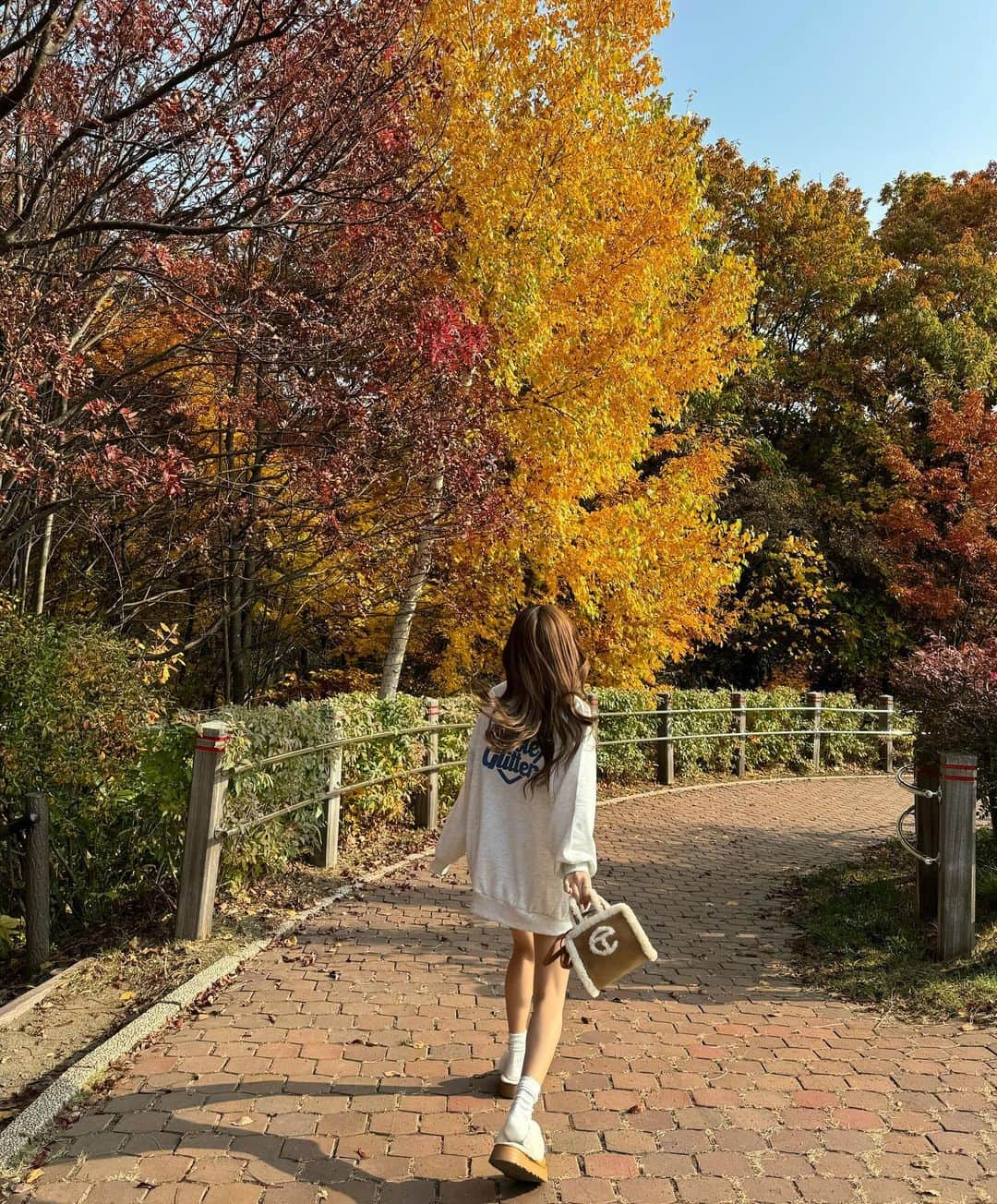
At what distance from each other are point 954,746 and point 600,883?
2.70 meters

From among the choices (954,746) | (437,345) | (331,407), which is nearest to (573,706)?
(954,746)

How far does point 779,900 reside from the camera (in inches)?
271

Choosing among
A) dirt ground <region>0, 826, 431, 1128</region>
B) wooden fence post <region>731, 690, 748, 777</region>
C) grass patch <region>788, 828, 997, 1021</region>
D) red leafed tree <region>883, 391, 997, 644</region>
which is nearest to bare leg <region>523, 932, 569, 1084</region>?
dirt ground <region>0, 826, 431, 1128</region>

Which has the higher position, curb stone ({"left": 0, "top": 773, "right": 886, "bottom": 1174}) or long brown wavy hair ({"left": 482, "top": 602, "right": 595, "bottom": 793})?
long brown wavy hair ({"left": 482, "top": 602, "right": 595, "bottom": 793})

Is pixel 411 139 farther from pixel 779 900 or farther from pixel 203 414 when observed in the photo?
pixel 779 900

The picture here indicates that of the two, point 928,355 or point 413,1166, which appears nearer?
point 413,1166

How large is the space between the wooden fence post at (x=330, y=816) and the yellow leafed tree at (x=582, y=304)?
3.37 m

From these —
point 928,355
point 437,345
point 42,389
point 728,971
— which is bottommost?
point 728,971

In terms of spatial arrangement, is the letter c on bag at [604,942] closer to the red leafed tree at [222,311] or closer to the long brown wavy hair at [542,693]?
the long brown wavy hair at [542,693]

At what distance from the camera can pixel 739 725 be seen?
1449 centimetres

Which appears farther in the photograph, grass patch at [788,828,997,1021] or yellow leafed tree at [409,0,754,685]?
yellow leafed tree at [409,0,754,685]

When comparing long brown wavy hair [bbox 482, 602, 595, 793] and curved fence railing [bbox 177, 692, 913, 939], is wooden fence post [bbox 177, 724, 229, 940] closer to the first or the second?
curved fence railing [bbox 177, 692, 913, 939]

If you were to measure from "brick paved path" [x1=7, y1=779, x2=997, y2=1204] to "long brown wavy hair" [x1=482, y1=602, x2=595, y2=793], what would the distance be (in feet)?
4.20

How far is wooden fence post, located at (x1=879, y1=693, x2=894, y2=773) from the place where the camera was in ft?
54.1
